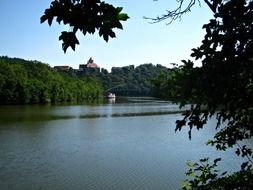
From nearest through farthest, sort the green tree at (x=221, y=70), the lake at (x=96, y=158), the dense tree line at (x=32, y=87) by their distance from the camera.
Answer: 1. the green tree at (x=221, y=70)
2. the lake at (x=96, y=158)
3. the dense tree line at (x=32, y=87)

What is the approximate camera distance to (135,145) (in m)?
27.2

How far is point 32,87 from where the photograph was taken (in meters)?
89.2

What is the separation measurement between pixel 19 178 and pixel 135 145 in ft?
38.0

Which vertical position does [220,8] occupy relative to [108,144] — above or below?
above

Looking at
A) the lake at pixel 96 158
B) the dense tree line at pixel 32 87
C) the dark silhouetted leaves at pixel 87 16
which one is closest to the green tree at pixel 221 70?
the dark silhouetted leaves at pixel 87 16

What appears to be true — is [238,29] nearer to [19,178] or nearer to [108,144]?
[19,178]

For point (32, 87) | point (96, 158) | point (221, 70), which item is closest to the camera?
point (221, 70)

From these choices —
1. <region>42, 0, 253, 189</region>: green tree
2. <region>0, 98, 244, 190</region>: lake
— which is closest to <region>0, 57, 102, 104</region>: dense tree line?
<region>0, 98, 244, 190</region>: lake

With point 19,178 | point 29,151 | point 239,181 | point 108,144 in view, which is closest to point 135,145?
point 108,144

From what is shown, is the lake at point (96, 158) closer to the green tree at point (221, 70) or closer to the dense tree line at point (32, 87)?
the green tree at point (221, 70)

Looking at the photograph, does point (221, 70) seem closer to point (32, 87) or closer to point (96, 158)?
point (96, 158)

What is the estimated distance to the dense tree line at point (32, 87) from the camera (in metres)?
83.9

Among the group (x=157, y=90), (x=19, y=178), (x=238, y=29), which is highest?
(x=238, y=29)

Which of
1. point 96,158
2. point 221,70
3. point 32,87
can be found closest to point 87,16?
point 221,70
